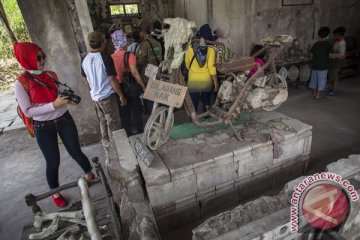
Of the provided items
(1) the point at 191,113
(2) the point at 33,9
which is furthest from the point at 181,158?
(2) the point at 33,9

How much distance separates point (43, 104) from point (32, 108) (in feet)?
0.39

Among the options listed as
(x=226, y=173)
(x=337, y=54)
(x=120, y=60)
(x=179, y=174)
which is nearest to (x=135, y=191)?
(x=179, y=174)

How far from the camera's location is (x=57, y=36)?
13.4 ft

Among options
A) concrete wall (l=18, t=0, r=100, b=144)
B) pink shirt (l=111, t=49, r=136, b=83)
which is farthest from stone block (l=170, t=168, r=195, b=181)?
concrete wall (l=18, t=0, r=100, b=144)

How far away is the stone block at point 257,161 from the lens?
9.78 feet

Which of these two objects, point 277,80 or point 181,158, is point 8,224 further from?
point 277,80

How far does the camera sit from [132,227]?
7.17 ft

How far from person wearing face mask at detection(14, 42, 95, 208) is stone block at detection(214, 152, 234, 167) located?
6.03 ft

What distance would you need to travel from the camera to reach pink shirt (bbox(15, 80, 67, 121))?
99.6 inches

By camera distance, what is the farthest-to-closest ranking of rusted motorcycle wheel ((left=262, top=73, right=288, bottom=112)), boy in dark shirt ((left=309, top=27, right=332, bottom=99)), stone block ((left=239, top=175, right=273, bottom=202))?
boy in dark shirt ((left=309, top=27, right=332, bottom=99)) < rusted motorcycle wheel ((left=262, top=73, right=288, bottom=112)) < stone block ((left=239, top=175, right=273, bottom=202))

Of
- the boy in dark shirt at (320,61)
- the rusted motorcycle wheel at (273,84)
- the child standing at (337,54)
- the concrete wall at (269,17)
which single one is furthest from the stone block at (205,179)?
the child standing at (337,54)

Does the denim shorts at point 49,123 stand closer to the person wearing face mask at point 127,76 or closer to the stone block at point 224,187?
the person wearing face mask at point 127,76

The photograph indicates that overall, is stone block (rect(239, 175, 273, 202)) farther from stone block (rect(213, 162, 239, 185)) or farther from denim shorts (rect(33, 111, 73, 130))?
denim shorts (rect(33, 111, 73, 130))

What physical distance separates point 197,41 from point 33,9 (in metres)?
2.79
